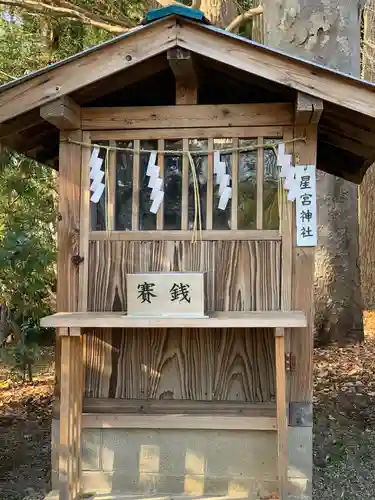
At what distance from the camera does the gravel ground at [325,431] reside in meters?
5.02

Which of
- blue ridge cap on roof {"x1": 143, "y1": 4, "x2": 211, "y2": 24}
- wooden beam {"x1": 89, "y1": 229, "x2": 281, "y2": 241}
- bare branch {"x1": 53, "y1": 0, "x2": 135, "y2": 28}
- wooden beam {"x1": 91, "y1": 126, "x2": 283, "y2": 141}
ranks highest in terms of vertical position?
bare branch {"x1": 53, "y1": 0, "x2": 135, "y2": 28}

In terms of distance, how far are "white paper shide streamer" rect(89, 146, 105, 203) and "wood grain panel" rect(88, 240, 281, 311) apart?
0.38 metres

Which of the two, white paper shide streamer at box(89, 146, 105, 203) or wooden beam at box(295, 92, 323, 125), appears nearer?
wooden beam at box(295, 92, 323, 125)

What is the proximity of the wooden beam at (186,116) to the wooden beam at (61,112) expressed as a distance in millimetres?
152

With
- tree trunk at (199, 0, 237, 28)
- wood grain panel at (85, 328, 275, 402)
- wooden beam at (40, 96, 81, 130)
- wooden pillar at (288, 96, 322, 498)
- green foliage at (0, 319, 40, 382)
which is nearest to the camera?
wooden beam at (40, 96, 81, 130)

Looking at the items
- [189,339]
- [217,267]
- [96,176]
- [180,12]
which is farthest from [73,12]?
[189,339]

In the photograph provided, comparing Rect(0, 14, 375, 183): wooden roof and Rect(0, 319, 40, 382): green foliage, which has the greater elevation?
Rect(0, 14, 375, 183): wooden roof

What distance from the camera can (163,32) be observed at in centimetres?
361

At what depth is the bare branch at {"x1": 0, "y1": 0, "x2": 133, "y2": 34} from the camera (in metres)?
8.71

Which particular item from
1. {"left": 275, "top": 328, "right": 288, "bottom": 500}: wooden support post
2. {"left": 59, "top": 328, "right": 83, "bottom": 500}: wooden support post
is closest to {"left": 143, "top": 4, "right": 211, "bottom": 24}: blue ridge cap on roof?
{"left": 59, "top": 328, "right": 83, "bottom": 500}: wooden support post

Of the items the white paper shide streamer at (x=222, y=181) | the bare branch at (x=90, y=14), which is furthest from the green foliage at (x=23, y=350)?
the bare branch at (x=90, y=14)

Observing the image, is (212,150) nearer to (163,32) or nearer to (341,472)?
(163,32)

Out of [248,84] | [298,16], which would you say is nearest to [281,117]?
[248,84]

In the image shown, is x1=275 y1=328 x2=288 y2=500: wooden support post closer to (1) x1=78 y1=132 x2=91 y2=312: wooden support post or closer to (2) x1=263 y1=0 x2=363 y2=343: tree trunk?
(1) x1=78 y1=132 x2=91 y2=312: wooden support post
